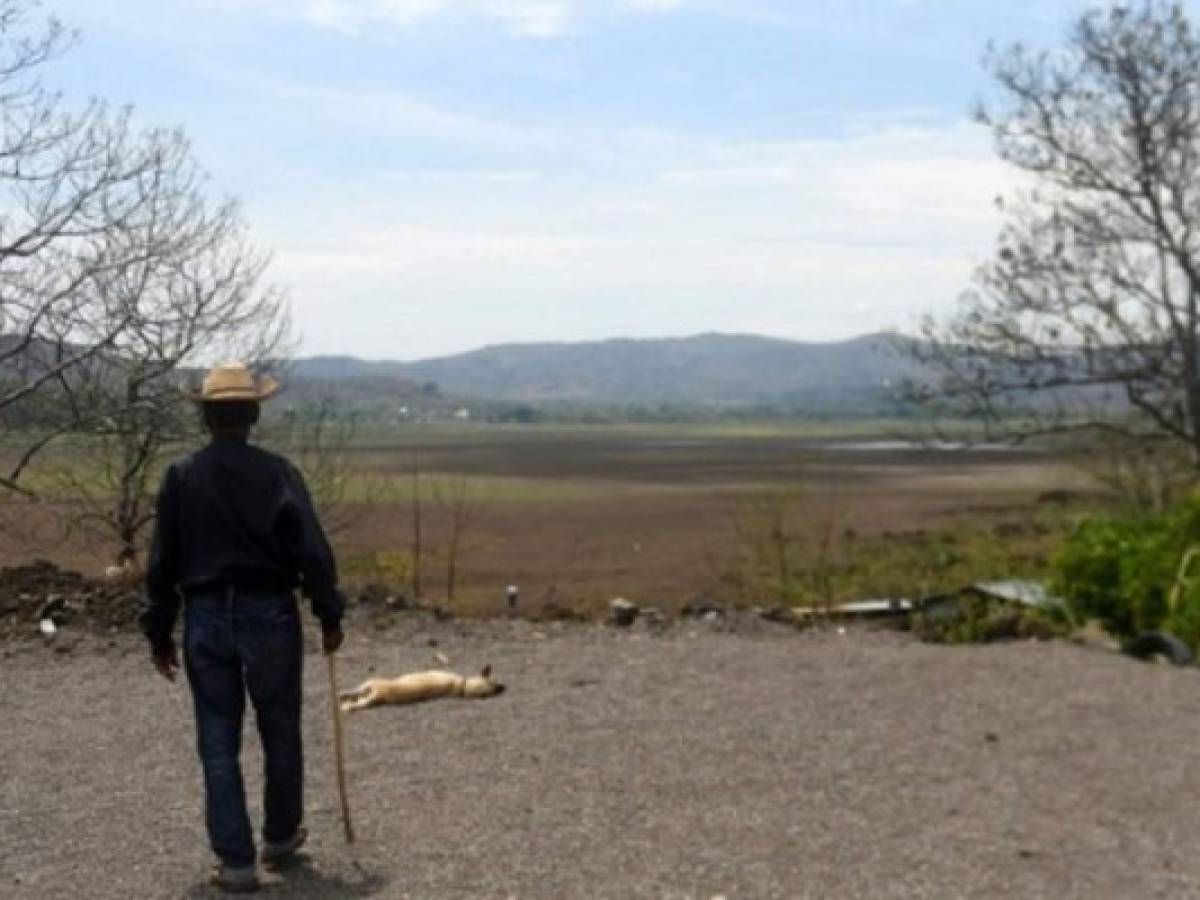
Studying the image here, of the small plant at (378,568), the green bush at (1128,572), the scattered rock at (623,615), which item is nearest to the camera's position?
the green bush at (1128,572)

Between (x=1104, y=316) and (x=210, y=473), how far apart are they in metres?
20.0

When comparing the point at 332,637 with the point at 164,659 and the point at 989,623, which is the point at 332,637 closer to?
the point at 164,659

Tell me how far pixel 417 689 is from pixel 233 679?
A: 472 cm

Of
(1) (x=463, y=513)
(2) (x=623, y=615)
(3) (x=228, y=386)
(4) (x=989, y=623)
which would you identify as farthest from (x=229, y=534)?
(1) (x=463, y=513)

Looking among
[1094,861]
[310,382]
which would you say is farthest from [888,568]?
[1094,861]

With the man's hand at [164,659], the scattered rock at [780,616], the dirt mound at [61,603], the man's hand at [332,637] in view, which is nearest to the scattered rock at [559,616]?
the scattered rock at [780,616]

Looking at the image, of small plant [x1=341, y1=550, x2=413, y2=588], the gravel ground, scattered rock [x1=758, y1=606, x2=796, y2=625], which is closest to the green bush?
the gravel ground

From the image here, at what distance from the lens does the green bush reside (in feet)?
53.9

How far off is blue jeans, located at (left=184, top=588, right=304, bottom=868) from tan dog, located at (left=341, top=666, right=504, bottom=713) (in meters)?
4.31

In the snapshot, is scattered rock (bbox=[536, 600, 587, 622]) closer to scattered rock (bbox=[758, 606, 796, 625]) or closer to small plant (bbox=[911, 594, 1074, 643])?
scattered rock (bbox=[758, 606, 796, 625])

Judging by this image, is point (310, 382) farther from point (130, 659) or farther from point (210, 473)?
point (210, 473)

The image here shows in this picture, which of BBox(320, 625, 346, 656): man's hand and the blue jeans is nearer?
the blue jeans

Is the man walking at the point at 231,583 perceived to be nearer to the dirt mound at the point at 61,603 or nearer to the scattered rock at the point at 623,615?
the dirt mound at the point at 61,603

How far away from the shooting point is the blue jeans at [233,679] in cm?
697
